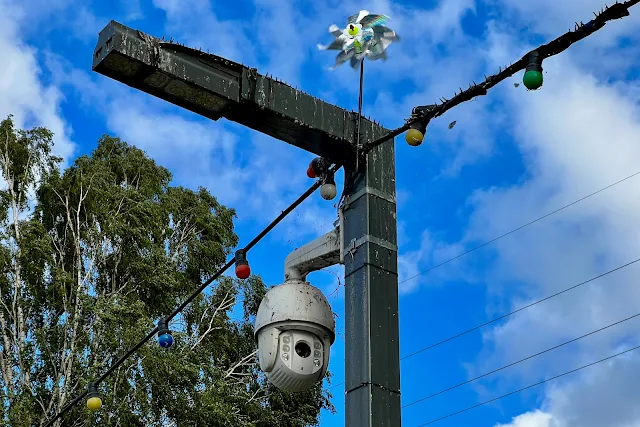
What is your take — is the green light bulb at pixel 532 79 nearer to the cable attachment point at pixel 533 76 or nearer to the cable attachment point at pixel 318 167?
the cable attachment point at pixel 533 76

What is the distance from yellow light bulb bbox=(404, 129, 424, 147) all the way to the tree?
1440 cm

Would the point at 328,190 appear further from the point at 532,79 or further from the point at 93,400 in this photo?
the point at 93,400

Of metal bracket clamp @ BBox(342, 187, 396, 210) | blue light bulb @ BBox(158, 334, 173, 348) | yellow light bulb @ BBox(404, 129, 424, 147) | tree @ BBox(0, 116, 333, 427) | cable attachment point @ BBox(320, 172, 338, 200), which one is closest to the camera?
yellow light bulb @ BBox(404, 129, 424, 147)

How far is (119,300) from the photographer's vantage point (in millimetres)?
20203

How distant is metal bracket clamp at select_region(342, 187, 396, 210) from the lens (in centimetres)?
570

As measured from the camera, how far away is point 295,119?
231 inches

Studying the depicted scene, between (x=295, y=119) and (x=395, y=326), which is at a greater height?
(x=295, y=119)

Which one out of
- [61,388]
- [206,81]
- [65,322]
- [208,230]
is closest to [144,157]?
[208,230]

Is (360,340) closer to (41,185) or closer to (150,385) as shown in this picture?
(150,385)

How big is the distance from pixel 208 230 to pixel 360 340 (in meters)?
19.5

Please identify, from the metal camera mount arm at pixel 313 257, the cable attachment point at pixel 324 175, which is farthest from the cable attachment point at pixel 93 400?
the cable attachment point at pixel 324 175

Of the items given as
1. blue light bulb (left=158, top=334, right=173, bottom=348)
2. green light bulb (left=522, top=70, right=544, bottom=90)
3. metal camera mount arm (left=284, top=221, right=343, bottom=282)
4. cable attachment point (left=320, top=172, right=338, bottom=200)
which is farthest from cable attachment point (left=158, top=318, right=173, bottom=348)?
green light bulb (left=522, top=70, right=544, bottom=90)

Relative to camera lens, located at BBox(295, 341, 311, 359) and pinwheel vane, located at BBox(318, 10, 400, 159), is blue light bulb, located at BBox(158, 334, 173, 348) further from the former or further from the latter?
pinwheel vane, located at BBox(318, 10, 400, 159)

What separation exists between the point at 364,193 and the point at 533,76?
1.45 m
